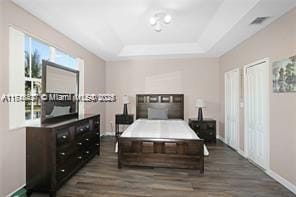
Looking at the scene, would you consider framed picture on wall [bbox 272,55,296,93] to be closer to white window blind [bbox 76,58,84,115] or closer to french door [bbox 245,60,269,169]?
french door [bbox 245,60,269,169]

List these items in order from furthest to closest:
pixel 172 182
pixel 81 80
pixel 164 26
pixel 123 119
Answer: pixel 123 119
pixel 81 80
pixel 164 26
pixel 172 182

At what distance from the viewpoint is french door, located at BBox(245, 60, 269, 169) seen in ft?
11.0

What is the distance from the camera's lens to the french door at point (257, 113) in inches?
132

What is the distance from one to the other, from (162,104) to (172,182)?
334 centimetres

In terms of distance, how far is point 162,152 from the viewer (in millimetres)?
3430

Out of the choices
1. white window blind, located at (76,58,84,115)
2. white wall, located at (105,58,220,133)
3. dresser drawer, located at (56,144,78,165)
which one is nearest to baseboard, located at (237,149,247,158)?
white wall, located at (105,58,220,133)

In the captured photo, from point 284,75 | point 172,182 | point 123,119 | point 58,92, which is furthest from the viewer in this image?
point 123,119

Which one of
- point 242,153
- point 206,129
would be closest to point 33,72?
point 206,129

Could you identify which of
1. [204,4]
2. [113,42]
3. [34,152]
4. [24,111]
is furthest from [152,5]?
[34,152]

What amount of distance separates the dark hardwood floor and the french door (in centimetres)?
29

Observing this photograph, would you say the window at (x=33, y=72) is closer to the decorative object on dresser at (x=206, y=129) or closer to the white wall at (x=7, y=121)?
the white wall at (x=7, y=121)

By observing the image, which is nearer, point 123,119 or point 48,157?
point 48,157

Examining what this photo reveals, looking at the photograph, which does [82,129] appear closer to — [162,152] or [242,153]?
[162,152]

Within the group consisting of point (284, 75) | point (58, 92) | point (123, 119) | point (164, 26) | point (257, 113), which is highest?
point (164, 26)
